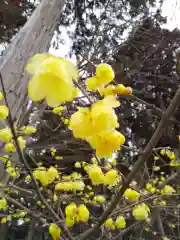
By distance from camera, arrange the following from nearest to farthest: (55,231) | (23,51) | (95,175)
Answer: (95,175), (55,231), (23,51)

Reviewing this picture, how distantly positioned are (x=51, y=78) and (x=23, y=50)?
171 centimetres

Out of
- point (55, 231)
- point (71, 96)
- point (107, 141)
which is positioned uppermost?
point (71, 96)

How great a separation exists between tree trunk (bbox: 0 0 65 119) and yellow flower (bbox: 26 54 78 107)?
1.36 meters

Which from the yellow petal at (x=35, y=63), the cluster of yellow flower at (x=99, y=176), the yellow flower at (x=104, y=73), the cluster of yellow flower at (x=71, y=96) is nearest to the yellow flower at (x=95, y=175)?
the cluster of yellow flower at (x=99, y=176)

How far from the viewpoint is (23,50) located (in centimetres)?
216

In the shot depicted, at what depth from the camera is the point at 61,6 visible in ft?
9.77

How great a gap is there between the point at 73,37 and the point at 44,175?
16.2ft

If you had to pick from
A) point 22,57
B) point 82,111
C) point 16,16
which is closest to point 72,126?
point 82,111

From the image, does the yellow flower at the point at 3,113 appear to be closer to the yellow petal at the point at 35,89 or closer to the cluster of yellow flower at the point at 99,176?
the yellow petal at the point at 35,89

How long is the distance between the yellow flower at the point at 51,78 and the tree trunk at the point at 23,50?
136 centimetres

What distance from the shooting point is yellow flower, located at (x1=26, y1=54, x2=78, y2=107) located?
55 cm

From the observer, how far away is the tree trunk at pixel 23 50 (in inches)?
76.2

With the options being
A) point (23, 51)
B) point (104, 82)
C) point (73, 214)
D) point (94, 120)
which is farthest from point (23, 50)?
point (94, 120)

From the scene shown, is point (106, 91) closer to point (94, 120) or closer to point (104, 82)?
point (104, 82)
